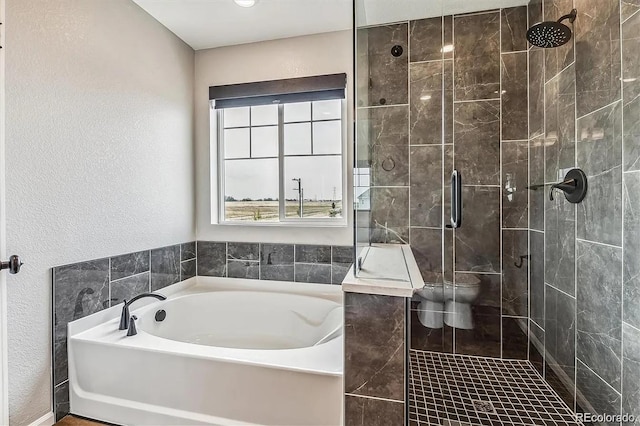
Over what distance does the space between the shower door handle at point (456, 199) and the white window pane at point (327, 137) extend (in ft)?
3.13

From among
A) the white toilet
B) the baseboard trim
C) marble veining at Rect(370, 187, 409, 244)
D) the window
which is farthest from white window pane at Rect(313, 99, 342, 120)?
the baseboard trim

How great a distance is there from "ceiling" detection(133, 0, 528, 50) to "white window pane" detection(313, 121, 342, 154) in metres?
0.74

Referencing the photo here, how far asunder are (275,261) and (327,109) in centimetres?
141

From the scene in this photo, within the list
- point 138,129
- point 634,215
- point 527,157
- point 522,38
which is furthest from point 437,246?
point 138,129

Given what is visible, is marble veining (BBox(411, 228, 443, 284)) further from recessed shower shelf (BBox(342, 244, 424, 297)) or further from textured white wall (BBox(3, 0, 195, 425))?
textured white wall (BBox(3, 0, 195, 425))

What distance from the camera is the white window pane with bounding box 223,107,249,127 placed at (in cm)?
291

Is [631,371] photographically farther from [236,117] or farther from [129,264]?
[236,117]

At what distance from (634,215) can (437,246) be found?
1203mm

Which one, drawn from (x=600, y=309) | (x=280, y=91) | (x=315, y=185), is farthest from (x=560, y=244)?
(x=280, y=91)

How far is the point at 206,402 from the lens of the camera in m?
1.49

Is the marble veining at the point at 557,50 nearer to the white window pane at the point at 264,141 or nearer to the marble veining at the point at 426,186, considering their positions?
the marble veining at the point at 426,186

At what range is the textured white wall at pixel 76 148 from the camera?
151 centimetres

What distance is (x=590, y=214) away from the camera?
1.47 m

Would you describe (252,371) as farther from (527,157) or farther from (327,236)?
(527,157)
